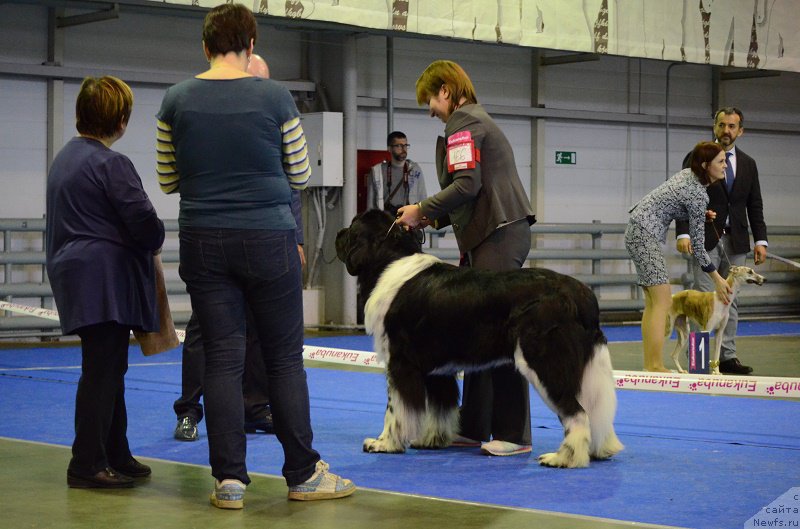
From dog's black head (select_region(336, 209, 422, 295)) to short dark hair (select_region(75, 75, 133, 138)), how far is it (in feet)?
4.23

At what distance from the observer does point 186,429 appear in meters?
5.48

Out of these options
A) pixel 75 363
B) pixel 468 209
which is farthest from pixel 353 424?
pixel 75 363

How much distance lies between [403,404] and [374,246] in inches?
27.9

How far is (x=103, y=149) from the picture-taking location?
434 centimetres

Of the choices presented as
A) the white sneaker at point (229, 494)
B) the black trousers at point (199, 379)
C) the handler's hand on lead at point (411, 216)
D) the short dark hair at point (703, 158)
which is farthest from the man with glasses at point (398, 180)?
the white sneaker at point (229, 494)

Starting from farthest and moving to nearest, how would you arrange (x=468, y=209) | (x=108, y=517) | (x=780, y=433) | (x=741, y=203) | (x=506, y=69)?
(x=506, y=69), (x=741, y=203), (x=780, y=433), (x=468, y=209), (x=108, y=517)

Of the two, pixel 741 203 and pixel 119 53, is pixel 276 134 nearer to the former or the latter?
pixel 741 203

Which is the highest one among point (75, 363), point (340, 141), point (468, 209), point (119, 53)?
point (119, 53)

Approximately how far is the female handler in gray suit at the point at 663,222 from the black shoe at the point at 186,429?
3322 millimetres

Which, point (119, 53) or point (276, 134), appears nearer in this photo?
point (276, 134)

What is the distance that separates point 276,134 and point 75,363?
564 centimetres

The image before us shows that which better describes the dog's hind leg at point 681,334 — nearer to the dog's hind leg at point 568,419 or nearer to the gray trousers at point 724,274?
the gray trousers at point 724,274

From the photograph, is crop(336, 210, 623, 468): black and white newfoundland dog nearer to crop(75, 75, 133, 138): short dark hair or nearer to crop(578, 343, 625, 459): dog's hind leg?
crop(578, 343, 625, 459): dog's hind leg

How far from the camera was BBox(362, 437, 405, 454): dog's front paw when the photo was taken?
203 inches
